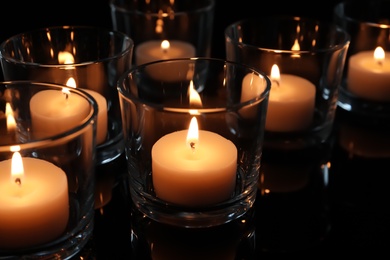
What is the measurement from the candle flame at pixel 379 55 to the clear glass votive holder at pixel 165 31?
1.12 ft

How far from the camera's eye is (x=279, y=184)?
1.03 m

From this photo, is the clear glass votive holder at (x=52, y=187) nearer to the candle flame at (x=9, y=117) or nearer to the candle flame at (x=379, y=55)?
the candle flame at (x=9, y=117)

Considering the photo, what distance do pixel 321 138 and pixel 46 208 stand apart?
1.69 ft

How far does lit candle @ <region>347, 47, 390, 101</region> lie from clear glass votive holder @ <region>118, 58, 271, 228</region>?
35cm

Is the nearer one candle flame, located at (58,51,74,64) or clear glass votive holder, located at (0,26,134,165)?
clear glass votive holder, located at (0,26,134,165)

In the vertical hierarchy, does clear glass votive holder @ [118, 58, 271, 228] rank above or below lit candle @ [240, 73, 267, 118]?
below

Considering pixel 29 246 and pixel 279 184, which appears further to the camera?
pixel 279 184

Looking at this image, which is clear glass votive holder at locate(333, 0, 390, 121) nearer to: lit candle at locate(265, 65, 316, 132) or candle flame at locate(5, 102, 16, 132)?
lit candle at locate(265, 65, 316, 132)

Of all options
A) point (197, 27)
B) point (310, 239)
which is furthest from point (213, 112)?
point (197, 27)

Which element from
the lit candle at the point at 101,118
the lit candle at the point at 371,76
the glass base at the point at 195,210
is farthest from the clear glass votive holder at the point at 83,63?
the lit candle at the point at 371,76

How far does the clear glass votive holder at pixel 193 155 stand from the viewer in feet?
2.94

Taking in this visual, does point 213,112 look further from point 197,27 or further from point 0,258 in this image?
point 197,27

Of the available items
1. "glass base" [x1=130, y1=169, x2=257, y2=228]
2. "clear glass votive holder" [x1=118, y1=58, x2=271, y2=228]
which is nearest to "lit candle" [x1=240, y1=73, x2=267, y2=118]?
"clear glass votive holder" [x1=118, y1=58, x2=271, y2=228]

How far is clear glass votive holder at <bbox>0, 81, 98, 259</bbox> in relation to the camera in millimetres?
808
